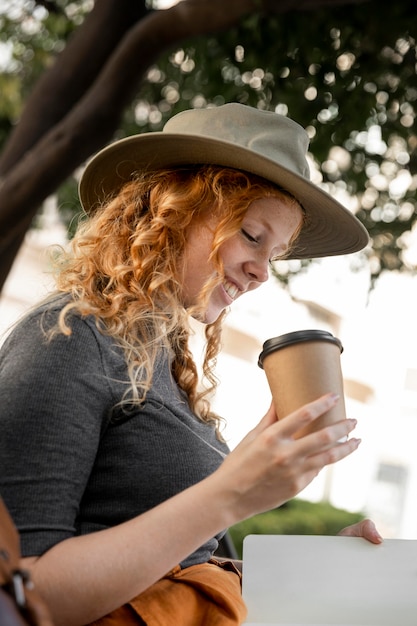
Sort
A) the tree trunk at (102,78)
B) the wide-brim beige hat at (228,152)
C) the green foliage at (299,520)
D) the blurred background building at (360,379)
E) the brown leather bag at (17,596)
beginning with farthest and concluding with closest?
the blurred background building at (360,379)
the green foliage at (299,520)
the tree trunk at (102,78)
the wide-brim beige hat at (228,152)
the brown leather bag at (17,596)

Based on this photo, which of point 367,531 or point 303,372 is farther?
point 367,531

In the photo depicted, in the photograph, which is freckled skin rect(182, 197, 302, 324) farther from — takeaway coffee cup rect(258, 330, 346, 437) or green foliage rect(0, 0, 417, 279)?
green foliage rect(0, 0, 417, 279)

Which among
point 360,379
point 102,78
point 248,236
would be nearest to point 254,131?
point 248,236

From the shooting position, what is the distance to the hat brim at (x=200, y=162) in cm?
165

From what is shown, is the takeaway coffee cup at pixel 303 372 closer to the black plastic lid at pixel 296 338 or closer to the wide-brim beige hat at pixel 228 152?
the black plastic lid at pixel 296 338

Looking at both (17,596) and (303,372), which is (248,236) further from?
(17,596)

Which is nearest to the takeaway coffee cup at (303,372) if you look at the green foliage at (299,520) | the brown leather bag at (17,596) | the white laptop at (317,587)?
the white laptop at (317,587)

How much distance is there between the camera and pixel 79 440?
4.28 feet

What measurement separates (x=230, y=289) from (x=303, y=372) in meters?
0.42

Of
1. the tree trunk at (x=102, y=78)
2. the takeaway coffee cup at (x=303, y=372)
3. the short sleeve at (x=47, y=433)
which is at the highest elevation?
the short sleeve at (x=47, y=433)

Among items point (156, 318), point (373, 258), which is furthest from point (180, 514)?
point (373, 258)

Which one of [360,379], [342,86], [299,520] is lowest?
[360,379]

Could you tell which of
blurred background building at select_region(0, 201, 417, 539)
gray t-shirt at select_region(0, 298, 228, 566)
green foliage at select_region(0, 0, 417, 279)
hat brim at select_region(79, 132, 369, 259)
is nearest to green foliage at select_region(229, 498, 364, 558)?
blurred background building at select_region(0, 201, 417, 539)

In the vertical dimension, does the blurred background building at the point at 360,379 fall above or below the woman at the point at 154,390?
below
